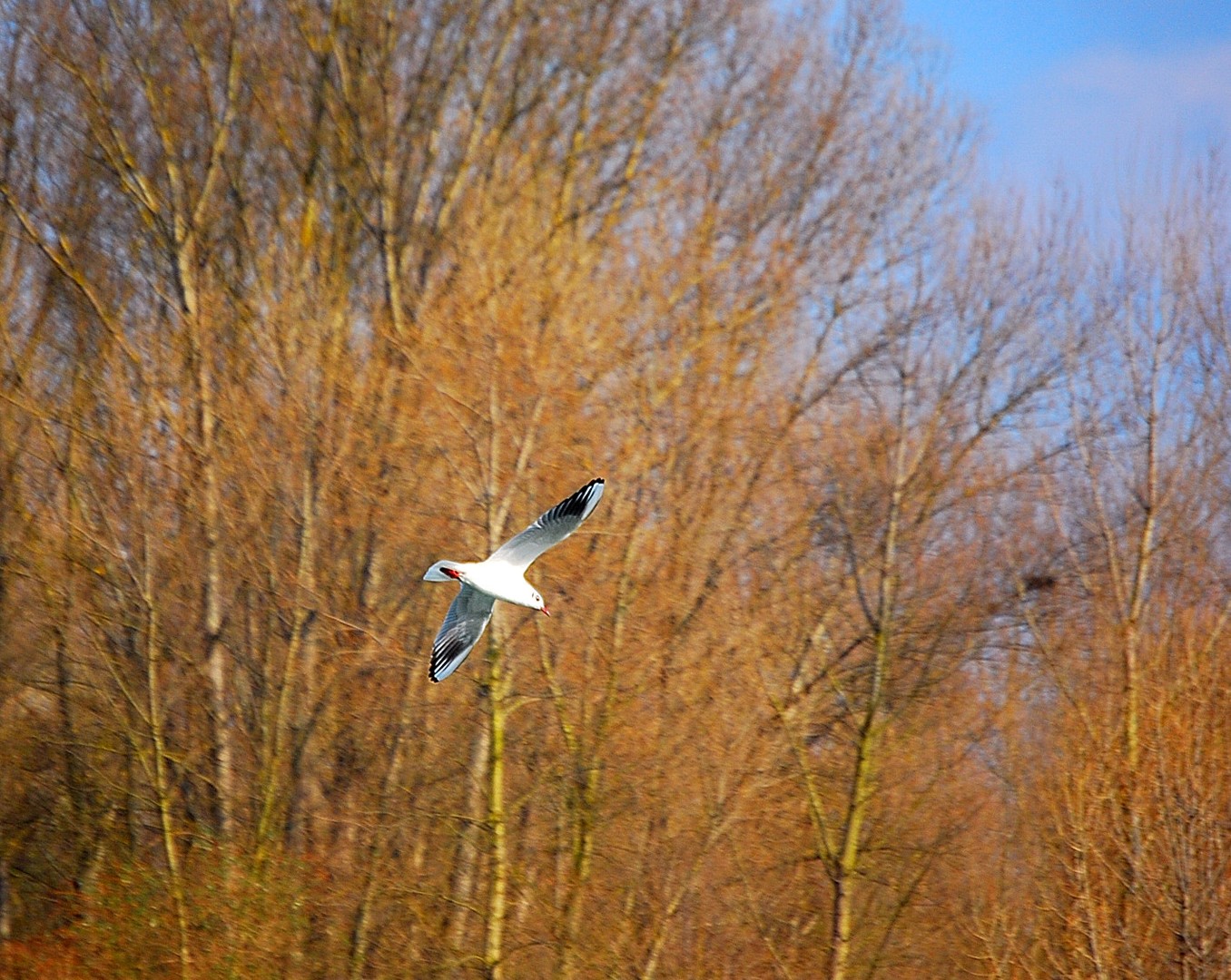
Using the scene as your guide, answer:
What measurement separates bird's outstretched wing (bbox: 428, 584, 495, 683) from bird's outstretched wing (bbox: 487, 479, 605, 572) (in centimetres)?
93

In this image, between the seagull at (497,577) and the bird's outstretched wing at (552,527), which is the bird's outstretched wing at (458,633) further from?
the bird's outstretched wing at (552,527)

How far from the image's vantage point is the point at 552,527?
Result: 10.3 meters

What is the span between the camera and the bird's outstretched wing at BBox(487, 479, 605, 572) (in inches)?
396

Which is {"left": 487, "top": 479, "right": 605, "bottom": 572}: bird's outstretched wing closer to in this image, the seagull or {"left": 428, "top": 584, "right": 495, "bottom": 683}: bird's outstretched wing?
the seagull

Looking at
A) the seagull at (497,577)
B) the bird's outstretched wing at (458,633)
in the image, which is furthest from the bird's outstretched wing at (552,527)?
the bird's outstretched wing at (458,633)

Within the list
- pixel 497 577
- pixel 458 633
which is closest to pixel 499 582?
pixel 497 577

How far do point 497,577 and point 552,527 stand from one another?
67 cm

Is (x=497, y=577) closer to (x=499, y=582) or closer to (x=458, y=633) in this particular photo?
(x=499, y=582)

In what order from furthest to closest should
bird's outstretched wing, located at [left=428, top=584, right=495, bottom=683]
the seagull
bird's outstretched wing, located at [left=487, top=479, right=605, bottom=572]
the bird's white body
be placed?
bird's outstretched wing, located at [left=428, top=584, right=495, bottom=683] → the bird's white body → the seagull → bird's outstretched wing, located at [left=487, top=479, right=605, bottom=572]

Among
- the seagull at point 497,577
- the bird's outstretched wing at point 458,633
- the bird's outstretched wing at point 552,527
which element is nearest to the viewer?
the bird's outstretched wing at point 552,527

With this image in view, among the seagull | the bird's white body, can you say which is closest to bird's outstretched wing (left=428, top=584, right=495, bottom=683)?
the seagull

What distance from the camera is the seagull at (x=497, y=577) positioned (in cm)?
1016

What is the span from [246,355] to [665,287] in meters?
4.73

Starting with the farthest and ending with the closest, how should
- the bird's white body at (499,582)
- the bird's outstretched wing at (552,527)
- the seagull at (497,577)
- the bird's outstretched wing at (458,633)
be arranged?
the bird's outstretched wing at (458,633), the bird's white body at (499,582), the seagull at (497,577), the bird's outstretched wing at (552,527)
